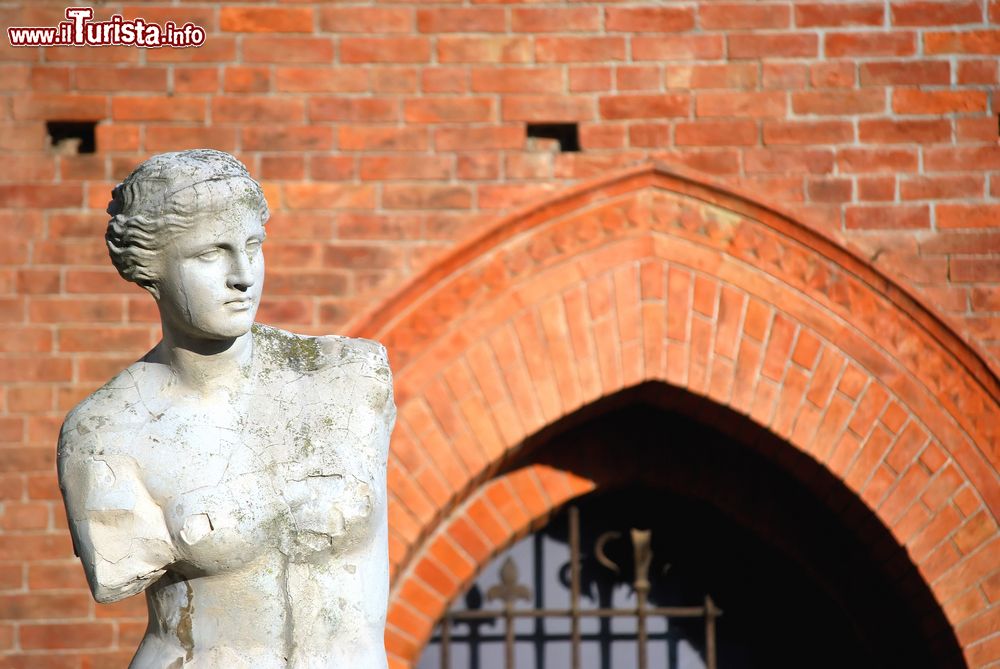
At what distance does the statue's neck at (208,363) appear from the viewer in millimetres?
2596

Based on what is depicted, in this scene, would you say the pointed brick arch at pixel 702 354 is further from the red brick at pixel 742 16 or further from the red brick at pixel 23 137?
the red brick at pixel 23 137

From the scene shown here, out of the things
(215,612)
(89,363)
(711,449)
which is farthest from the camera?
(711,449)

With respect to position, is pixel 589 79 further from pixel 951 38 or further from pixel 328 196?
pixel 951 38

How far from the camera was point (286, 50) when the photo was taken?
5.37 metres

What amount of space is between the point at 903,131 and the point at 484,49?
143 cm

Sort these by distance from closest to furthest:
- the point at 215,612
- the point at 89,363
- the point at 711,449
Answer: the point at 215,612
the point at 89,363
the point at 711,449

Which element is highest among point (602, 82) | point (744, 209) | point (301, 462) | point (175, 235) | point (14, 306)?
point (602, 82)

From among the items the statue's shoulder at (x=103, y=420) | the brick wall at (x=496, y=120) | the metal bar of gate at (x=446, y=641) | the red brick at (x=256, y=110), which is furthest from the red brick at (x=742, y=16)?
the statue's shoulder at (x=103, y=420)

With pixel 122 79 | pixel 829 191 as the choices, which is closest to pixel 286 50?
pixel 122 79

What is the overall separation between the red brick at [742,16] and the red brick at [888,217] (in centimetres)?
68

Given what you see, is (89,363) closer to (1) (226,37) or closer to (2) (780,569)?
(1) (226,37)

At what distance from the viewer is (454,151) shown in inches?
211

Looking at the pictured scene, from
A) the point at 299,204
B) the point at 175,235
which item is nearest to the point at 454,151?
the point at 299,204

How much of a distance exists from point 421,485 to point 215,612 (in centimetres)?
276
